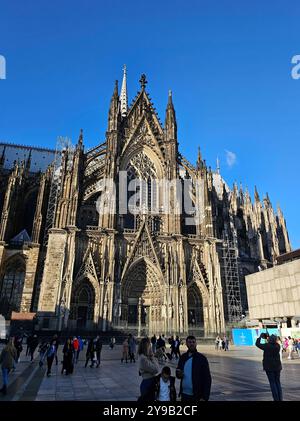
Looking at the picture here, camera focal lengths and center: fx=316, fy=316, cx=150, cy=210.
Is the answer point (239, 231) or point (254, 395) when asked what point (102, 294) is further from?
point (239, 231)

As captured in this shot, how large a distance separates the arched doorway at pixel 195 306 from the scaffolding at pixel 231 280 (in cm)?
376

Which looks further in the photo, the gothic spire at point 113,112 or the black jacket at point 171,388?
the gothic spire at point 113,112

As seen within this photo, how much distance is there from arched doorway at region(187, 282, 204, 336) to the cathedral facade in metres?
0.09

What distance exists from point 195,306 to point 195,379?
88.7ft

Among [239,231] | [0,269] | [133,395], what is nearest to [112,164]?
[0,269]

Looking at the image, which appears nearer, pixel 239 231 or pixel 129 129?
pixel 129 129

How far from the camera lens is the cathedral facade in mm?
26750

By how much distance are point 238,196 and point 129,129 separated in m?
19.8

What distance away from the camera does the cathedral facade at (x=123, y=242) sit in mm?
26750

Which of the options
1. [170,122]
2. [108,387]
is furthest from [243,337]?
[170,122]

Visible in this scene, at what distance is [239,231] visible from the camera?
138 feet

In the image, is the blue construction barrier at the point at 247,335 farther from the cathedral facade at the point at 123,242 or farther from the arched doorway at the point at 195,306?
the arched doorway at the point at 195,306

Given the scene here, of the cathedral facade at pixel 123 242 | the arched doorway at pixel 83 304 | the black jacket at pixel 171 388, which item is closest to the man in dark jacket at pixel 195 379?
the black jacket at pixel 171 388
